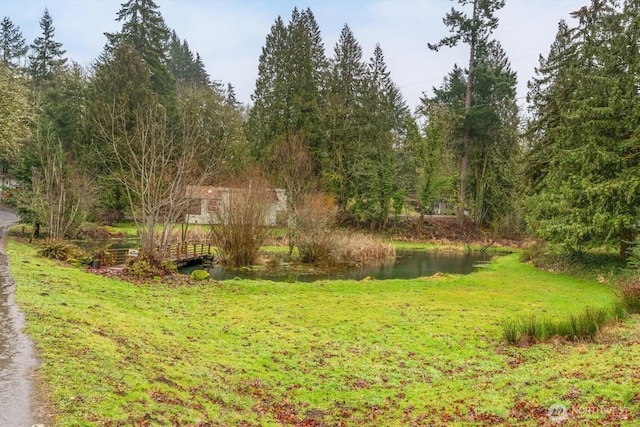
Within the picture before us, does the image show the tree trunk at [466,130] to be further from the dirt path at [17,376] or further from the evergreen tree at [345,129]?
the dirt path at [17,376]

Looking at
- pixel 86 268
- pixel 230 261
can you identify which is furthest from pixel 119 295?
pixel 230 261

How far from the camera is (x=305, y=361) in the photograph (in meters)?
9.33

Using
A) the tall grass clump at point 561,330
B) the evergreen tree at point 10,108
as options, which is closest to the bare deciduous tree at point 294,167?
the evergreen tree at point 10,108

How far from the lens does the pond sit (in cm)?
2192

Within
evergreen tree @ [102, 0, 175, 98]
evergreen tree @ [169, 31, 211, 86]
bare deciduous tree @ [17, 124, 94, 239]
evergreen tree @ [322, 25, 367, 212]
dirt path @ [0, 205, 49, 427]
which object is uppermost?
evergreen tree @ [169, 31, 211, 86]

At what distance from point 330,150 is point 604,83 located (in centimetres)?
2658

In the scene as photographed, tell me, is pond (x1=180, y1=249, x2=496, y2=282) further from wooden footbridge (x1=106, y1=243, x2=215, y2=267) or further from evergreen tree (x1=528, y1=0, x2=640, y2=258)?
evergreen tree (x1=528, y1=0, x2=640, y2=258)

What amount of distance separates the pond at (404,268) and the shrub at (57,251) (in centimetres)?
501

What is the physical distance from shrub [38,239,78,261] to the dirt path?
1112 cm

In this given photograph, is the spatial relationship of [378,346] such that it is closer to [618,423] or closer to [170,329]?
[170,329]

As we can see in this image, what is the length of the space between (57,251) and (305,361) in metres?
14.8

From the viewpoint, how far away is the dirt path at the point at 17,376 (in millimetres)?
4676

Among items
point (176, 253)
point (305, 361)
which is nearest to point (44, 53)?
point (176, 253)

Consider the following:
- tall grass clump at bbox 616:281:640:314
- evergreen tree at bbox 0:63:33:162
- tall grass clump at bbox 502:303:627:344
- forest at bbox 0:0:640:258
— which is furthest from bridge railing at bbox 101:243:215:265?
tall grass clump at bbox 616:281:640:314
